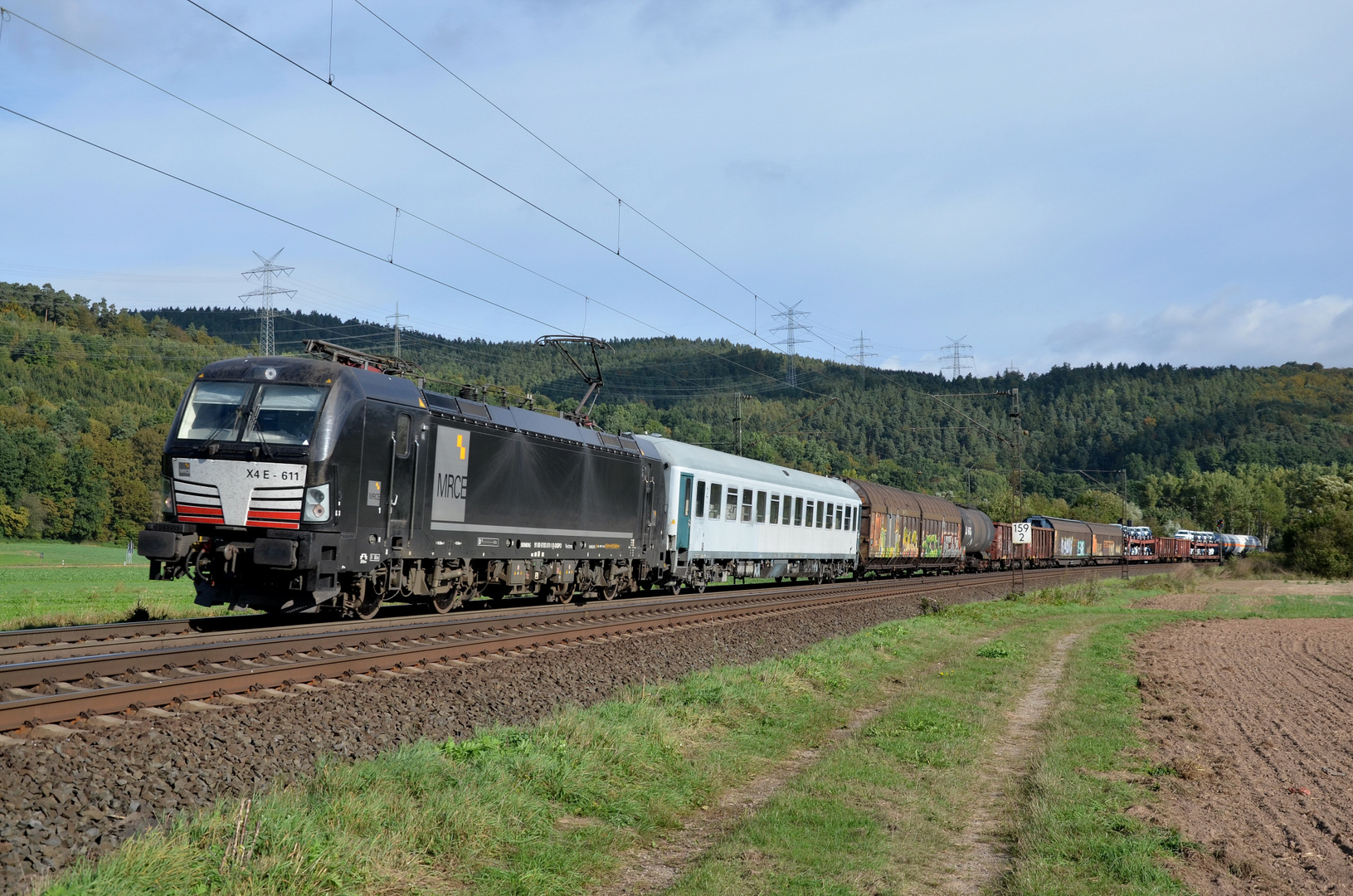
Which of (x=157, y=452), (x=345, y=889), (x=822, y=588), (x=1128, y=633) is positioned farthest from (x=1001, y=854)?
(x=157, y=452)

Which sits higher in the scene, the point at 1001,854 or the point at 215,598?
the point at 215,598

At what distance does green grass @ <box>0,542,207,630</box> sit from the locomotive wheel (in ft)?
13.9

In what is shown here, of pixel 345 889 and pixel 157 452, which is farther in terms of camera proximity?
pixel 157 452

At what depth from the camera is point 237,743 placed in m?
7.93

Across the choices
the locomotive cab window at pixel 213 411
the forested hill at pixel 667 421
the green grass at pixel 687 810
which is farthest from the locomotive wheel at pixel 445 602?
the green grass at pixel 687 810

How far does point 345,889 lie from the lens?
5281 millimetres

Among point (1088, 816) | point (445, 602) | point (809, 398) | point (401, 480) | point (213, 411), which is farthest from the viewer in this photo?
point (809, 398)

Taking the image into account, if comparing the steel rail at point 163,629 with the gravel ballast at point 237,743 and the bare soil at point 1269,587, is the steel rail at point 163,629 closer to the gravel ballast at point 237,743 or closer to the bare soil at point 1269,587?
the gravel ballast at point 237,743

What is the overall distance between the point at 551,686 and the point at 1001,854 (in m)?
6.37

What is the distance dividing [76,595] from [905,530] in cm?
3336

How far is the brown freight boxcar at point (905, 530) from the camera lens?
42.0 m

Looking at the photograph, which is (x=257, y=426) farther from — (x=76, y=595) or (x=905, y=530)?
(x=905, y=530)

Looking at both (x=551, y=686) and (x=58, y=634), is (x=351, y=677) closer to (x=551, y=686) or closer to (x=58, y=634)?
(x=551, y=686)

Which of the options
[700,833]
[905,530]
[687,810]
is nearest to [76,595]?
[687,810]
